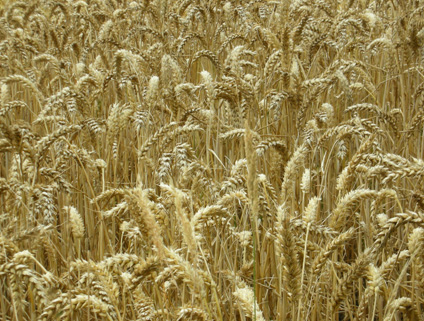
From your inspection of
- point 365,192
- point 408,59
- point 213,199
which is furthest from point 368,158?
point 408,59

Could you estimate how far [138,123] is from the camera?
1.71m

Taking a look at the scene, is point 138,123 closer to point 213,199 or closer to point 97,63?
point 213,199

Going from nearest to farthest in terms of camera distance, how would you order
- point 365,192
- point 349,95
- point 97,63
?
point 365,192 < point 349,95 < point 97,63

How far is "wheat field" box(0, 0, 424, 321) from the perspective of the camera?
1016 millimetres

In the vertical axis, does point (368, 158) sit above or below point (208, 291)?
above

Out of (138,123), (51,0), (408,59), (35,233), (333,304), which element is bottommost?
(333,304)

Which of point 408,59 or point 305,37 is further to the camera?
point 305,37

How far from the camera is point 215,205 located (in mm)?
1146

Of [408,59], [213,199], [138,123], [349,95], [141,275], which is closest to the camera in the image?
[141,275]

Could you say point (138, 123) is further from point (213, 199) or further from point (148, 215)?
point (148, 215)

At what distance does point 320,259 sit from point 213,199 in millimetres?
562

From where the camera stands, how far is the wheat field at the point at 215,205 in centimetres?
102

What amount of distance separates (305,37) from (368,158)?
1660mm

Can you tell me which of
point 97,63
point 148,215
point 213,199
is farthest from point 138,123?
point 97,63
